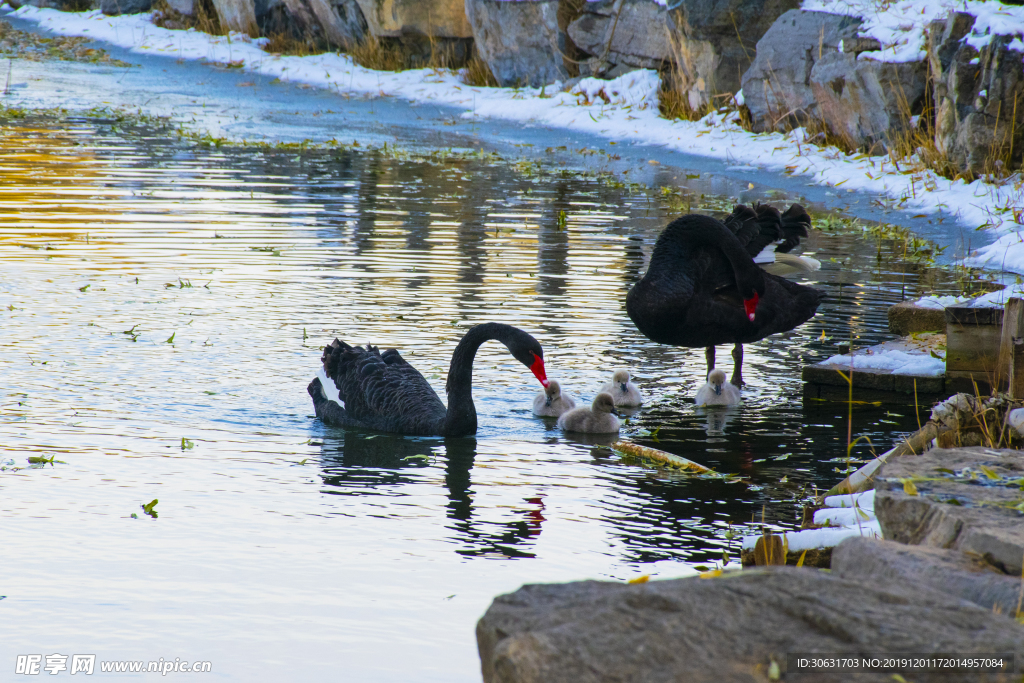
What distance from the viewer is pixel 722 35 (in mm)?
21797

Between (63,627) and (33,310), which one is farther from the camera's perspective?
(33,310)

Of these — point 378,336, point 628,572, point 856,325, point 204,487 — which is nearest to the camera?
point 628,572

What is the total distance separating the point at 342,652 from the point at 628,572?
1262 millimetres

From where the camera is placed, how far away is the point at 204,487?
564 centimetres

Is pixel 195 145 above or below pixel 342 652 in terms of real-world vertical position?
above

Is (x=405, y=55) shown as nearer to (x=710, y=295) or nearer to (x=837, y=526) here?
(x=710, y=295)

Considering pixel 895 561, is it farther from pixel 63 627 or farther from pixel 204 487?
pixel 204 487

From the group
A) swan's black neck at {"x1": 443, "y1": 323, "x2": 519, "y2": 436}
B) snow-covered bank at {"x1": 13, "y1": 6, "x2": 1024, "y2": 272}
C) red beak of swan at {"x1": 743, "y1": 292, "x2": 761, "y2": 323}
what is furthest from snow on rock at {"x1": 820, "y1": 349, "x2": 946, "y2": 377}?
snow-covered bank at {"x1": 13, "y1": 6, "x2": 1024, "y2": 272}

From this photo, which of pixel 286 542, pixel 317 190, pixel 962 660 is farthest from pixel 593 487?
pixel 317 190

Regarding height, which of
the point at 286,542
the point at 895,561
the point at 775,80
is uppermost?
the point at 775,80

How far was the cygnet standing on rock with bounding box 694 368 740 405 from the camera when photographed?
7.23 m

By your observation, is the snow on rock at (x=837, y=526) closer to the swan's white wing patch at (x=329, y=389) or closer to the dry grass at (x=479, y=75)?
the swan's white wing patch at (x=329, y=389)

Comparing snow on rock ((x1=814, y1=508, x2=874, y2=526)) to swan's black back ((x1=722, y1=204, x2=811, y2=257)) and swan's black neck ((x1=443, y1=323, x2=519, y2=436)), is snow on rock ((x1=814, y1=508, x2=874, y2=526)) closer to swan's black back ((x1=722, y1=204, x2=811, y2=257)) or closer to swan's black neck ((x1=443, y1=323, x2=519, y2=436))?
swan's black neck ((x1=443, y1=323, x2=519, y2=436))

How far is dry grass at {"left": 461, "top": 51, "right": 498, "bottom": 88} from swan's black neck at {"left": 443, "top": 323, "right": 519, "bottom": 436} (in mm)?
23137
